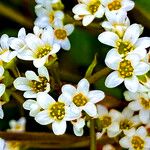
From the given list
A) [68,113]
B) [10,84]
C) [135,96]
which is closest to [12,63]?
[10,84]

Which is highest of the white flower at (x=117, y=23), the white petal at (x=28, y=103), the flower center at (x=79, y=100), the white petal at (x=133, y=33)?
the white flower at (x=117, y=23)

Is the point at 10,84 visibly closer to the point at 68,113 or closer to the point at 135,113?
the point at 68,113

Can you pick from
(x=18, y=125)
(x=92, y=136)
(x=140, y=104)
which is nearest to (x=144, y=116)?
(x=140, y=104)

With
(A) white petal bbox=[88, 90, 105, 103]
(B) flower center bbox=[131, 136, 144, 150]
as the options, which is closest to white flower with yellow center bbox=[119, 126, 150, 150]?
(B) flower center bbox=[131, 136, 144, 150]

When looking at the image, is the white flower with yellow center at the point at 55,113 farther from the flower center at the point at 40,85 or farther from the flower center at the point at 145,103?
the flower center at the point at 145,103

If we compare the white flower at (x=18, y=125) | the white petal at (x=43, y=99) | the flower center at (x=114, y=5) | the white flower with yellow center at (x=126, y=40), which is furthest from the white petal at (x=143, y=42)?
the white flower at (x=18, y=125)
